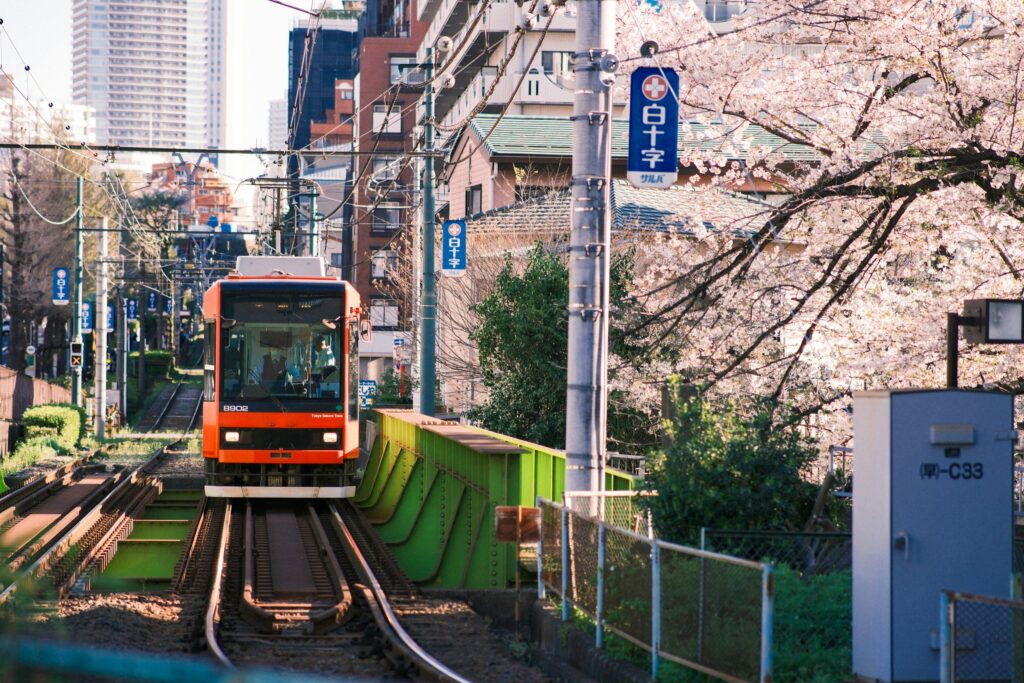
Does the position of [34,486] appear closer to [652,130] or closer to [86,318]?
[652,130]

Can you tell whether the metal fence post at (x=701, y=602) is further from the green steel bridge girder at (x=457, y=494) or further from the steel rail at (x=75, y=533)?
the green steel bridge girder at (x=457, y=494)

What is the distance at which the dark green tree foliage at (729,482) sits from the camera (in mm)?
9930

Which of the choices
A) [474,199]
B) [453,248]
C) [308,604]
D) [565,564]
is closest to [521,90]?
[474,199]

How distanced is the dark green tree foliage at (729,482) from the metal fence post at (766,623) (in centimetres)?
285

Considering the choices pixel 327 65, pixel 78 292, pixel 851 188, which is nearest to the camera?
pixel 851 188

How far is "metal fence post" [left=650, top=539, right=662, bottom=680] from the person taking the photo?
8234 millimetres

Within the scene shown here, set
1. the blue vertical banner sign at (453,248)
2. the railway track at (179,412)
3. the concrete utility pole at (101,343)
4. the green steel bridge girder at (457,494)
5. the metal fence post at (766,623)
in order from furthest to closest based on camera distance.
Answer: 1. the railway track at (179,412)
2. the concrete utility pole at (101,343)
3. the blue vertical banner sign at (453,248)
4. the green steel bridge girder at (457,494)
5. the metal fence post at (766,623)

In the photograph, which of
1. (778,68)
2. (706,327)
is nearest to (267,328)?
(706,327)

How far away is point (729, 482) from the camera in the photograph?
9969 millimetres

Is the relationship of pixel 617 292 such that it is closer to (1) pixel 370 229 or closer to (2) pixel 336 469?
(2) pixel 336 469

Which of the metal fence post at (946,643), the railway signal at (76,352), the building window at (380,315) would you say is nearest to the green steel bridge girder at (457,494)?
the metal fence post at (946,643)

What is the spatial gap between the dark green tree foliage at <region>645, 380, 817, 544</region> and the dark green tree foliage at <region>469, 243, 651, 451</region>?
1191 cm

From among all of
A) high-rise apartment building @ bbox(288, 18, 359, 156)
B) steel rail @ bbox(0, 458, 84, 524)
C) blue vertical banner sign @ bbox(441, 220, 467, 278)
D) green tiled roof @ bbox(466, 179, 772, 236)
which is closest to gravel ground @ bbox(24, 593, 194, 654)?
steel rail @ bbox(0, 458, 84, 524)

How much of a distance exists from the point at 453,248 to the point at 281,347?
799 centimetres
